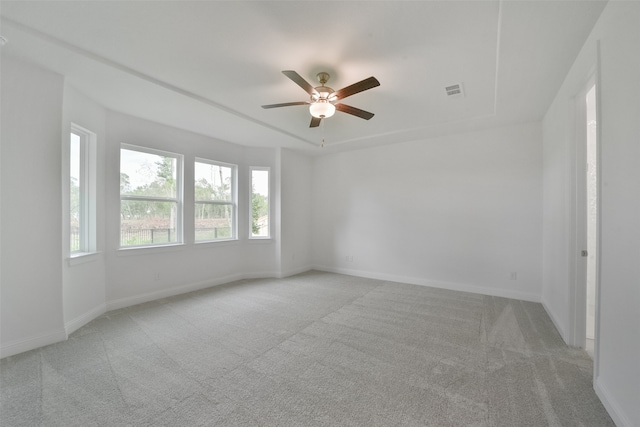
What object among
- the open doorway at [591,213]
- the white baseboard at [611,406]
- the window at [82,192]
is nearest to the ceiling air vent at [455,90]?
the open doorway at [591,213]

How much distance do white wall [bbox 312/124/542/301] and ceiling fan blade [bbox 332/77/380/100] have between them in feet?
9.39

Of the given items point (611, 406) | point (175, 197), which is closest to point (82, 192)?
point (175, 197)

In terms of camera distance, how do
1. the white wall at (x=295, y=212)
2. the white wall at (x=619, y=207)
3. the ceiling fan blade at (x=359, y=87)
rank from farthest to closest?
1. the white wall at (x=295, y=212)
2. the ceiling fan blade at (x=359, y=87)
3. the white wall at (x=619, y=207)

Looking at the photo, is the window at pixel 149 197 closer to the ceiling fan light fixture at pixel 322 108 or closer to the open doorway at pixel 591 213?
the ceiling fan light fixture at pixel 322 108

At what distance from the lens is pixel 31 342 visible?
98.5 inches

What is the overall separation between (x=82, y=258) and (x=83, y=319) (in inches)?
28.3

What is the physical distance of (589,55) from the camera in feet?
6.88

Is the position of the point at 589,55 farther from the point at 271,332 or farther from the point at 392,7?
the point at 271,332

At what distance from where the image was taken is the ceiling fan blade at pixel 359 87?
2.22 m

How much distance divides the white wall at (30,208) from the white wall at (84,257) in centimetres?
18

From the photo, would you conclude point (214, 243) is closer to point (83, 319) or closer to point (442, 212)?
point (83, 319)

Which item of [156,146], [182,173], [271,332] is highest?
[156,146]

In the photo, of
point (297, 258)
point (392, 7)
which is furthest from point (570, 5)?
point (297, 258)

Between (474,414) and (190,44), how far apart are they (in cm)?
347
